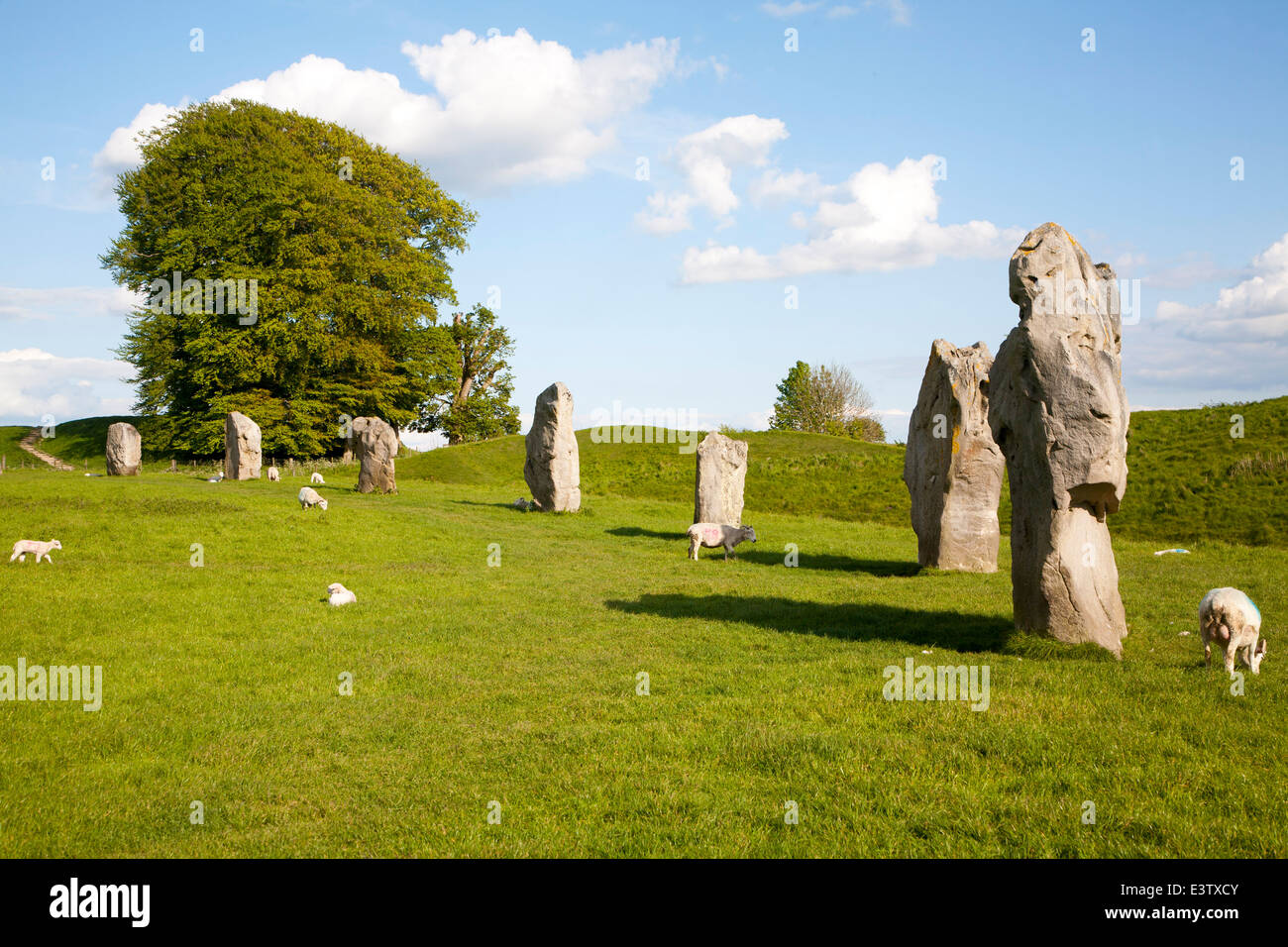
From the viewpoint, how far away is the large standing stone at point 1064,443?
10.7m

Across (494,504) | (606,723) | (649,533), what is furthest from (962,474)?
(494,504)

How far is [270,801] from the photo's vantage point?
6969 millimetres

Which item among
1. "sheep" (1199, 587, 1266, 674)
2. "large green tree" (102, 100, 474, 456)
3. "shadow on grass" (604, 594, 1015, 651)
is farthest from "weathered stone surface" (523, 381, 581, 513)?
"sheep" (1199, 587, 1266, 674)

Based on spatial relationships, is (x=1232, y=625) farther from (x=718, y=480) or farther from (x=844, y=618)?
(x=718, y=480)

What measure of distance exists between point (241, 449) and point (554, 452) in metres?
15.5

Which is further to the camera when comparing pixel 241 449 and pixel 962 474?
pixel 241 449

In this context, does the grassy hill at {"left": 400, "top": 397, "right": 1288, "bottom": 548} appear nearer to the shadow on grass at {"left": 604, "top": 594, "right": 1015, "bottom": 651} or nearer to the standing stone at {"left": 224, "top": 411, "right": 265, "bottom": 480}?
the standing stone at {"left": 224, "top": 411, "right": 265, "bottom": 480}

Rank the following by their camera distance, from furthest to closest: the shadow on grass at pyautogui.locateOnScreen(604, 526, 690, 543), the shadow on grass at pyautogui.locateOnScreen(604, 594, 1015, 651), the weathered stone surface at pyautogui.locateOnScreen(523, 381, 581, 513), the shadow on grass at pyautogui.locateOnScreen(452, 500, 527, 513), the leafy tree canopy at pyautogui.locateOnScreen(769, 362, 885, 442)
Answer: the leafy tree canopy at pyautogui.locateOnScreen(769, 362, 885, 442), the shadow on grass at pyautogui.locateOnScreen(452, 500, 527, 513), the weathered stone surface at pyautogui.locateOnScreen(523, 381, 581, 513), the shadow on grass at pyautogui.locateOnScreen(604, 526, 690, 543), the shadow on grass at pyautogui.locateOnScreen(604, 594, 1015, 651)

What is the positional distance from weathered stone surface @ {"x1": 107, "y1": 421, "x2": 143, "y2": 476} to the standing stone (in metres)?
3.57

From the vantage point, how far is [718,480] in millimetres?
26203

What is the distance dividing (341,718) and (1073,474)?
8.99m

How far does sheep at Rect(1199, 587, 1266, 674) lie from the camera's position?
31.0 feet

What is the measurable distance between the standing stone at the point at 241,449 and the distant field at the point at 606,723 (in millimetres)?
19653
